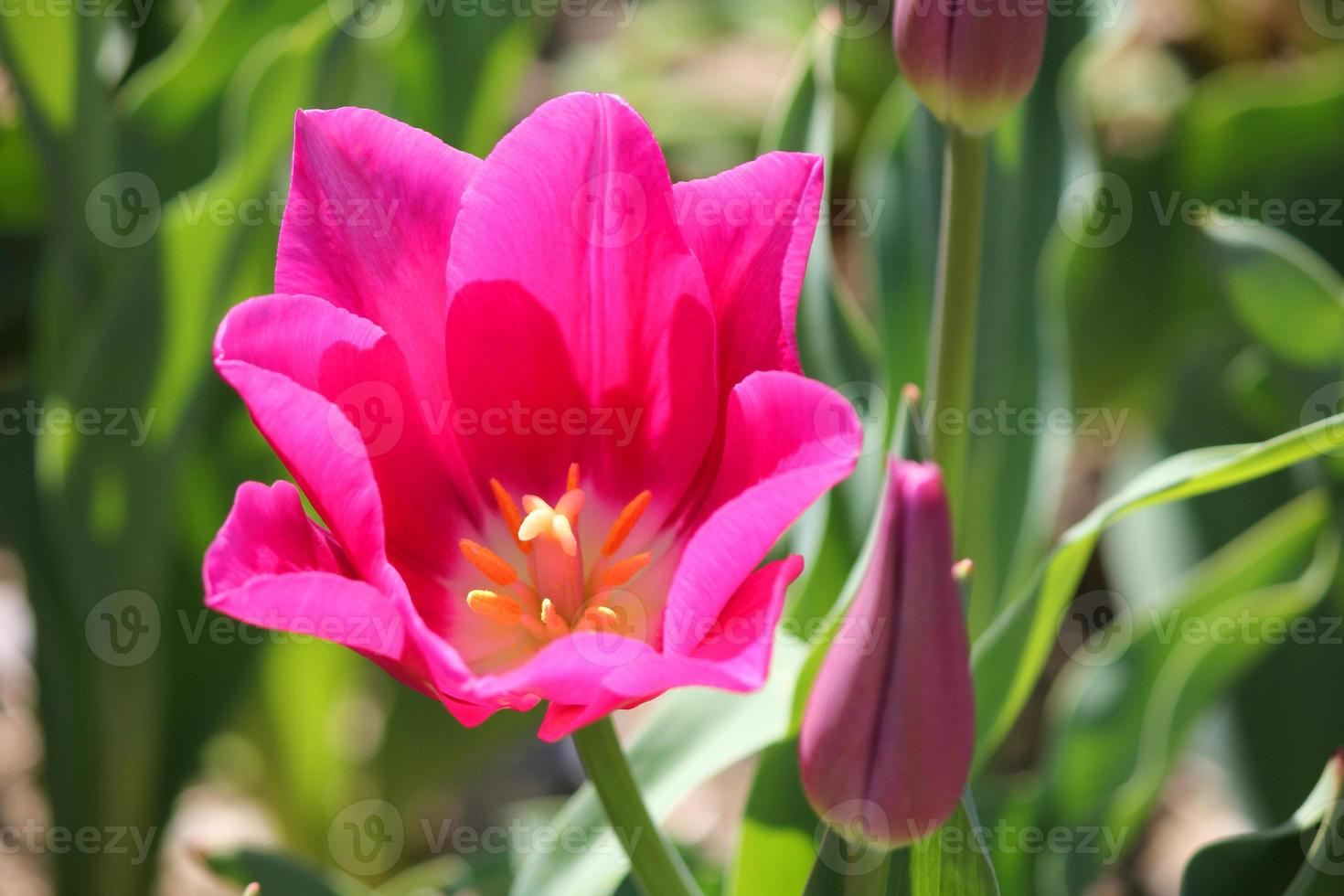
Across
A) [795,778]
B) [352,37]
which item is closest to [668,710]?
[795,778]

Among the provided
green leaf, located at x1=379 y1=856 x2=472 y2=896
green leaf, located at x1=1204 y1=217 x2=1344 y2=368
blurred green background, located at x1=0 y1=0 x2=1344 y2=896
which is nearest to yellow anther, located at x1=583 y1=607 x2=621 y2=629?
blurred green background, located at x1=0 y1=0 x2=1344 y2=896

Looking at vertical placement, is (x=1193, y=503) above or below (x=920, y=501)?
below

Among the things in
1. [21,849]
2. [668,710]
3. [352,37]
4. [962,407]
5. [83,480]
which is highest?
[352,37]

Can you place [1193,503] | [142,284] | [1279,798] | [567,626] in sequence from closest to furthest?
[567,626] < [142,284] < [1279,798] < [1193,503]

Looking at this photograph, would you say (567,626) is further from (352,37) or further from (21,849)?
(21,849)

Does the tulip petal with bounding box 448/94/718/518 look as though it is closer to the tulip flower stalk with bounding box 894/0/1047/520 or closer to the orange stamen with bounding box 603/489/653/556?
the orange stamen with bounding box 603/489/653/556

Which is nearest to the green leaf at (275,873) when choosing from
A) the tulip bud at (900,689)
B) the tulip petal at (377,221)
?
the tulip petal at (377,221)

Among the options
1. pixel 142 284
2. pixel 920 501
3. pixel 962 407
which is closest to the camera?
pixel 920 501
